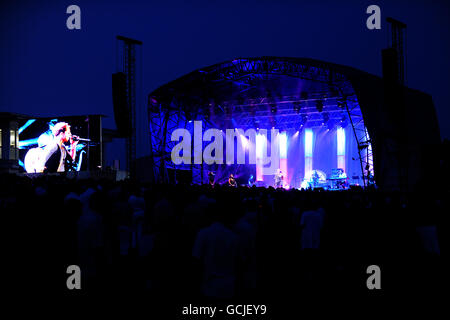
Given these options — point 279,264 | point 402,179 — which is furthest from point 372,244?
point 402,179

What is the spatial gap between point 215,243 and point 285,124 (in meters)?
24.7

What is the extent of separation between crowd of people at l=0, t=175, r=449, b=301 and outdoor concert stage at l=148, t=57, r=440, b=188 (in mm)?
8974

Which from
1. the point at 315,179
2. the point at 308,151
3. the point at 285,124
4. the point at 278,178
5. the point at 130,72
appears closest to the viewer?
the point at 130,72

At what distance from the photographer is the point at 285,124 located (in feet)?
92.2

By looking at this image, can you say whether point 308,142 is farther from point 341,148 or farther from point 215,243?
point 215,243

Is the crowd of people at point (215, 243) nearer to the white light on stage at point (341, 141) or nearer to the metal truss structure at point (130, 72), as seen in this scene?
the metal truss structure at point (130, 72)

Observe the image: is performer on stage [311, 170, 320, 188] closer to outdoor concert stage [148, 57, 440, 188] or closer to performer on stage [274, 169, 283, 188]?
outdoor concert stage [148, 57, 440, 188]

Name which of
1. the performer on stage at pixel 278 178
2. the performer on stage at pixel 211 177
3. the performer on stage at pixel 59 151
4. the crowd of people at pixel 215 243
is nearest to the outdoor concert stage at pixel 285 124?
the performer on stage at pixel 211 177

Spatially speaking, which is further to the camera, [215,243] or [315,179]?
[315,179]

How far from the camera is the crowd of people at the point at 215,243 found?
4.29 m

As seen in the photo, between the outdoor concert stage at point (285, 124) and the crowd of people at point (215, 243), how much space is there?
8974 millimetres

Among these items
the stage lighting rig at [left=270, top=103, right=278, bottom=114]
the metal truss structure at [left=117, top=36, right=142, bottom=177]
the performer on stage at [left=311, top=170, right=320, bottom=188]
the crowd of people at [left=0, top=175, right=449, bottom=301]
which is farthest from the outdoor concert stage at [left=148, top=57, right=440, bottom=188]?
the crowd of people at [left=0, top=175, right=449, bottom=301]

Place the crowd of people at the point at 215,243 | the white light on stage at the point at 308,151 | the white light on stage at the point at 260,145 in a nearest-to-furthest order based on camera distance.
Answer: the crowd of people at the point at 215,243
the white light on stage at the point at 308,151
the white light on stage at the point at 260,145

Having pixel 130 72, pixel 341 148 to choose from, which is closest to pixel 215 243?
pixel 130 72
